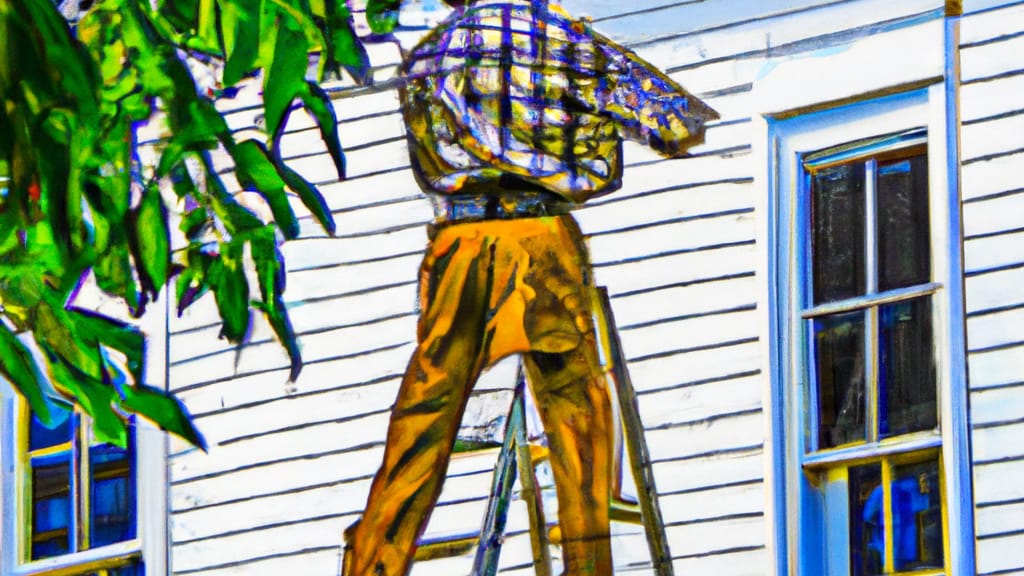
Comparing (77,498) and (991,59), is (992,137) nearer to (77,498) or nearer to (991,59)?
(991,59)

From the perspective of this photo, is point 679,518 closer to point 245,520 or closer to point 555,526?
point 555,526

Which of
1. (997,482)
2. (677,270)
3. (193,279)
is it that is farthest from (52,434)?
(997,482)

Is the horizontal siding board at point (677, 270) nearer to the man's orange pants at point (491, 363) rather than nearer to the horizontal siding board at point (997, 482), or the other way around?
the man's orange pants at point (491, 363)

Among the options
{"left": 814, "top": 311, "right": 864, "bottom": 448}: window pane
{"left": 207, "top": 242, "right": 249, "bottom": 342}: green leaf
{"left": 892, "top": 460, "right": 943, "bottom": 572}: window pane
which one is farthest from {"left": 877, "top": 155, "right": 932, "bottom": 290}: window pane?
{"left": 207, "top": 242, "right": 249, "bottom": 342}: green leaf

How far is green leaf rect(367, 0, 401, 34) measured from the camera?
3529 millimetres

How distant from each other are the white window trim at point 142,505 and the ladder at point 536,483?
61cm

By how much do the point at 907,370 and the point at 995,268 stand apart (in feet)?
0.78

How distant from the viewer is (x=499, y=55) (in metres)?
3.46

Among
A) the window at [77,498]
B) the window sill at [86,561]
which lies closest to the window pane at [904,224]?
the window at [77,498]

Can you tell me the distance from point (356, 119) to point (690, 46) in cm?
70

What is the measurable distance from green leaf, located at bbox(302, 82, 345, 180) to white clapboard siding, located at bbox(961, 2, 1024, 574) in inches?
48.7

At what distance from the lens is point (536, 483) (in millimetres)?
3268

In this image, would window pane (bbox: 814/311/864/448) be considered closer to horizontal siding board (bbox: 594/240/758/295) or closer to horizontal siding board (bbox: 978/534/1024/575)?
horizontal siding board (bbox: 594/240/758/295)

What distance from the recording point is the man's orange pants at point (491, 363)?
3.27 m
